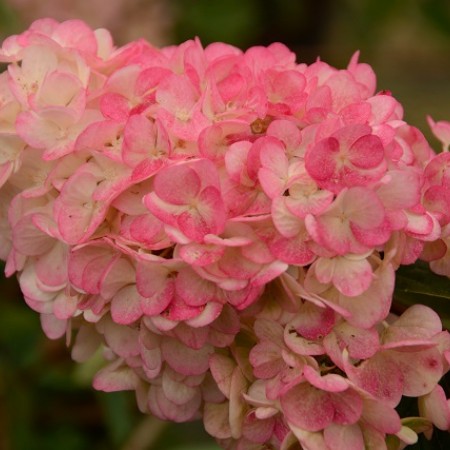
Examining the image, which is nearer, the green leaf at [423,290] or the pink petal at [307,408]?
the pink petal at [307,408]

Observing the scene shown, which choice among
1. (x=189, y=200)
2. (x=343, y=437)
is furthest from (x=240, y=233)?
(x=343, y=437)

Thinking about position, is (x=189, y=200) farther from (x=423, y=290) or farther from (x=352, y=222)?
(x=423, y=290)

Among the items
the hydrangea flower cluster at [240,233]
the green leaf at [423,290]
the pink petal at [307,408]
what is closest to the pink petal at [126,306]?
the hydrangea flower cluster at [240,233]

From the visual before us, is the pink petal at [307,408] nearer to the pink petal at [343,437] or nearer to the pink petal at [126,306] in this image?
the pink petal at [343,437]

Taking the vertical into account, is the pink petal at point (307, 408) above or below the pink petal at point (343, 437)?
above

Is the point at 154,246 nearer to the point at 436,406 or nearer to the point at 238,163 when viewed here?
the point at 238,163

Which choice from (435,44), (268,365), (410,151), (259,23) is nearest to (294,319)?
(268,365)
